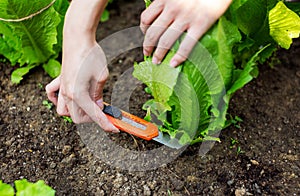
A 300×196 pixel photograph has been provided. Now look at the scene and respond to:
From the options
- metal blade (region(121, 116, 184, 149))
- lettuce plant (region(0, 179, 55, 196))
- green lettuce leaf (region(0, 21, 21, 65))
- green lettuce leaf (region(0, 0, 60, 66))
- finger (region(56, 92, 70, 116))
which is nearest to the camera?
lettuce plant (region(0, 179, 55, 196))

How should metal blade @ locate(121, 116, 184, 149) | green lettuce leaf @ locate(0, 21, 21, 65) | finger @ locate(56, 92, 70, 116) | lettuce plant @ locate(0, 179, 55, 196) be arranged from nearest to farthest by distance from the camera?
lettuce plant @ locate(0, 179, 55, 196) < finger @ locate(56, 92, 70, 116) < metal blade @ locate(121, 116, 184, 149) < green lettuce leaf @ locate(0, 21, 21, 65)

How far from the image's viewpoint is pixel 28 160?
2.22m

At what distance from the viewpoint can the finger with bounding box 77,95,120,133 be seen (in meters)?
1.79

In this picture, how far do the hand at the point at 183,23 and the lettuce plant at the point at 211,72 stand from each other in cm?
4

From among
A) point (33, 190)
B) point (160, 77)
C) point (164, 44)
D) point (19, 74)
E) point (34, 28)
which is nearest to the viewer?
point (33, 190)

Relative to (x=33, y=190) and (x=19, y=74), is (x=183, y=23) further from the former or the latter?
(x=19, y=74)

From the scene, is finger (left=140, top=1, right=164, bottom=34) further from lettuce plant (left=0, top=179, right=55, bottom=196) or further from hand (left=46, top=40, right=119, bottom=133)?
lettuce plant (left=0, top=179, right=55, bottom=196)

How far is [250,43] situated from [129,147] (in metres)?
0.80

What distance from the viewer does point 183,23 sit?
1809 millimetres

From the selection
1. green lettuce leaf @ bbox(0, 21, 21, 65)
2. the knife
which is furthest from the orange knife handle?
green lettuce leaf @ bbox(0, 21, 21, 65)

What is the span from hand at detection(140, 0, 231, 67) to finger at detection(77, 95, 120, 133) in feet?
1.08

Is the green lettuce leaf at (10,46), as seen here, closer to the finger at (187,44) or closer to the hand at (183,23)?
the hand at (183,23)

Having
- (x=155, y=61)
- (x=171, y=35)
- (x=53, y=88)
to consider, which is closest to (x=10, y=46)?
(x=53, y=88)

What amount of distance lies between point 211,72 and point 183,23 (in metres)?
0.25
